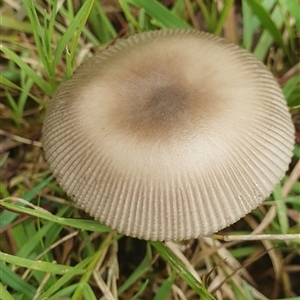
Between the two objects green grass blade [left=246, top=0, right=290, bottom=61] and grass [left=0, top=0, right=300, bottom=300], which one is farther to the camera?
green grass blade [left=246, top=0, right=290, bottom=61]

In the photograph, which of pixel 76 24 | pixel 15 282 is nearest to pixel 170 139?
pixel 76 24

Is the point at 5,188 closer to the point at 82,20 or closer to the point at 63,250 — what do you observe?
the point at 63,250

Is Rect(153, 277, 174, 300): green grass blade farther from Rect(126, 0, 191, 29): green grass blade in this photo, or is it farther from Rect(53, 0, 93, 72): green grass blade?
Rect(126, 0, 191, 29): green grass blade

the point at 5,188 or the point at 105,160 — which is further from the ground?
the point at 105,160

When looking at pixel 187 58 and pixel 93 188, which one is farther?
pixel 187 58

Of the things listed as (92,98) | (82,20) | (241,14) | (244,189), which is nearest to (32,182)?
(92,98)

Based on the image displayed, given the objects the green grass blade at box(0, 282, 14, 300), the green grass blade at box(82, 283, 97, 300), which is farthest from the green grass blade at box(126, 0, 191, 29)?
the green grass blade at box(0, 282, 14, 300)

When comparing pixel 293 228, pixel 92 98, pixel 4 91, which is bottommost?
pixel 293 228
